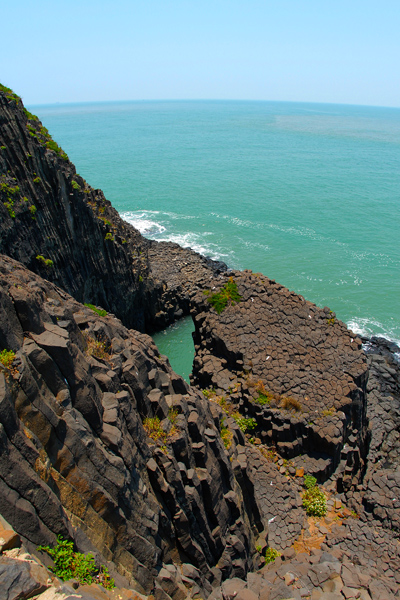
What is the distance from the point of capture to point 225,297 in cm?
3106

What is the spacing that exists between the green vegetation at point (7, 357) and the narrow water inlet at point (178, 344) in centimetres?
2856

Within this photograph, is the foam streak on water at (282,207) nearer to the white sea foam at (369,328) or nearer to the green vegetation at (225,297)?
the white sea foam at (369,328)

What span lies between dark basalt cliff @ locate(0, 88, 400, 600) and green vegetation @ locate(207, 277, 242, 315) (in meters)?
0.65

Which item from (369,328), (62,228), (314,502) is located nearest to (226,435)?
(314,502)

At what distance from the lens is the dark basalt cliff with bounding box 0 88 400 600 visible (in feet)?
33.1

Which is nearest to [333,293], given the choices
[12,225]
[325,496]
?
[325,496]

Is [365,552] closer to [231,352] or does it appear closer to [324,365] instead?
[324,365]

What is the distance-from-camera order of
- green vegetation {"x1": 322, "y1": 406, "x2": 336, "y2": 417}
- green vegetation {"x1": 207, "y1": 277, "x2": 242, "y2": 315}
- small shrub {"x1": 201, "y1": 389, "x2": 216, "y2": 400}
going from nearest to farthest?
green vegetation {"x1": 322, "y1": 406, "x2": 336, "y2": 417}, small shrub {"x1": 201, "y1": 389, "x2": 216, "y2": 400}, green vegetation {"x1": 207, "y1": 277, "x2": 242, "y2": 315}

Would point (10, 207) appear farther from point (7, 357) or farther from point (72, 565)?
point (72, 565)

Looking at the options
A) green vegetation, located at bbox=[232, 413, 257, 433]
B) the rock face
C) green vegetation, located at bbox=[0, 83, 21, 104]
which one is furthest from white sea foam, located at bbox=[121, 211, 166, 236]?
green vegetation, located at bbox=[232, 413, 257, 433]

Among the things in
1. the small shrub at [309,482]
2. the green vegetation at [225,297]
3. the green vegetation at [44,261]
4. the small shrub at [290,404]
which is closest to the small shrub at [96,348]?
the small shrub at [290,404]

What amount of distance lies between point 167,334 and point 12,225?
879 inches

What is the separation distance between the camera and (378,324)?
50.4m

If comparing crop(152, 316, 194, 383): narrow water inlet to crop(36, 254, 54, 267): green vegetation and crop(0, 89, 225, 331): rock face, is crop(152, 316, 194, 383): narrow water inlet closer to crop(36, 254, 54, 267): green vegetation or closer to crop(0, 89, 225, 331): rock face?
crop(0, 89, 225, 331): rock face
